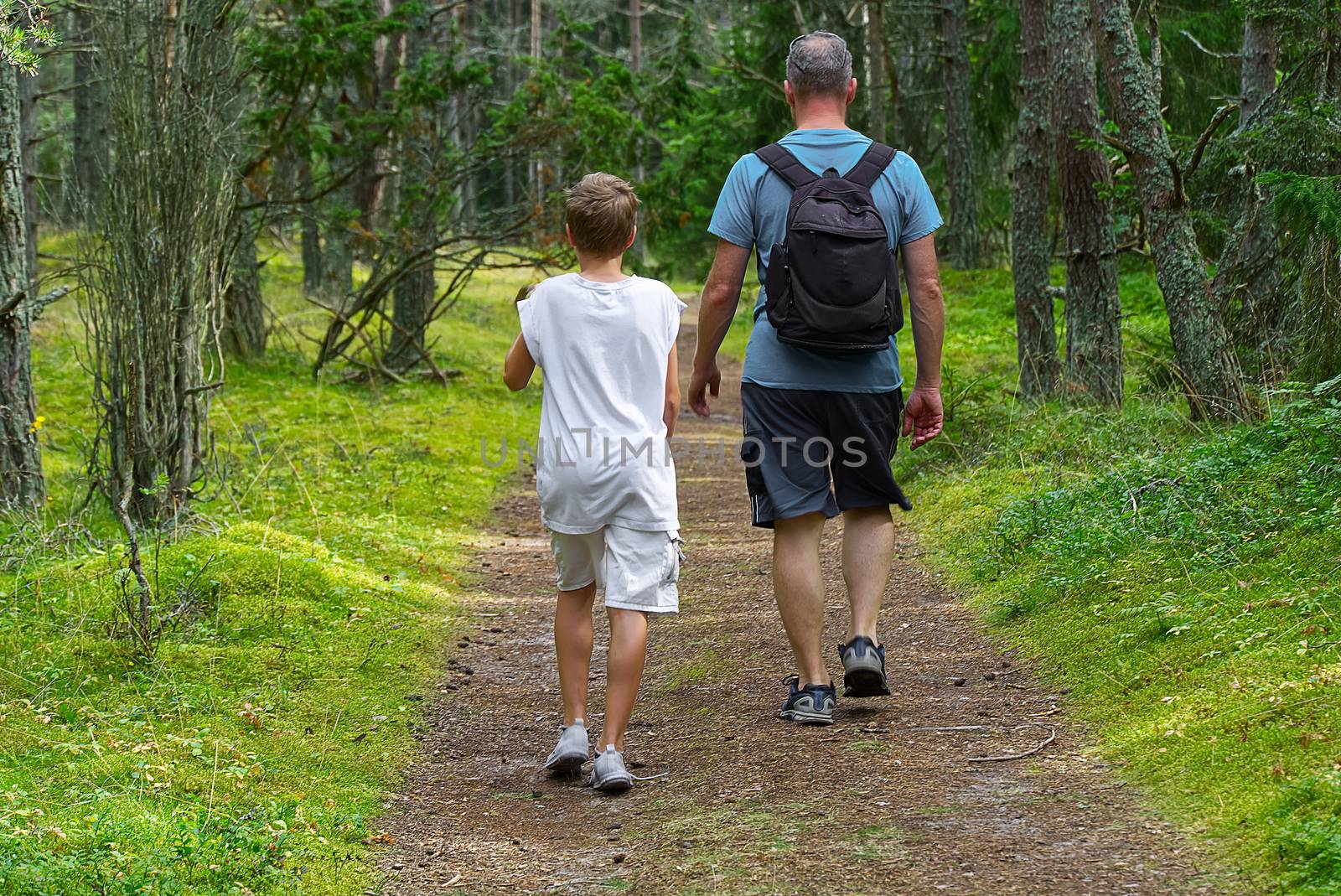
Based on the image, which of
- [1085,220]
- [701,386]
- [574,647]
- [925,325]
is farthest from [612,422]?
[1085,220]

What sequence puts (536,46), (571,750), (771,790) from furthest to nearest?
1. (536,46)
2. (571,750)
3. (771,790)

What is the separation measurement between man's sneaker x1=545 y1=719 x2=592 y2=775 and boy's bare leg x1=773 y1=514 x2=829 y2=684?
823mm

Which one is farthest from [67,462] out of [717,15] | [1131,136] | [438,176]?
[717,15]

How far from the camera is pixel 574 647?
4340mm

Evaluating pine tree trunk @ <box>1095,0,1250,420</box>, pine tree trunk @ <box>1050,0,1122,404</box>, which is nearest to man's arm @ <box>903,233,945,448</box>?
pine tree trunk @ <box>1095,0,1250,420</box>

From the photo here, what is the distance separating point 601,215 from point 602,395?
0.60 meters

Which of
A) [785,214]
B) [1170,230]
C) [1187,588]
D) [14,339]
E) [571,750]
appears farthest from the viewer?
[1170,230]

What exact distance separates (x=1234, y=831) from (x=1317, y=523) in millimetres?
2051

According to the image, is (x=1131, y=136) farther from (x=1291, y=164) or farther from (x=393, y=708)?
(x=393, y=708)

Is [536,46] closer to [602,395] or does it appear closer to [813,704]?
[602,395]

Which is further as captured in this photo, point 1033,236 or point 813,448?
point 1033,236

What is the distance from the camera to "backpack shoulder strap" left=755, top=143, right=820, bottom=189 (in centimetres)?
445

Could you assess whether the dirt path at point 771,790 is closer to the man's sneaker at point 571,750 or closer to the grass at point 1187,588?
the man's sneaker at point 571,750

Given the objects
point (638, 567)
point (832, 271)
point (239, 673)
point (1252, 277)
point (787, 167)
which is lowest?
point (239, 673)
